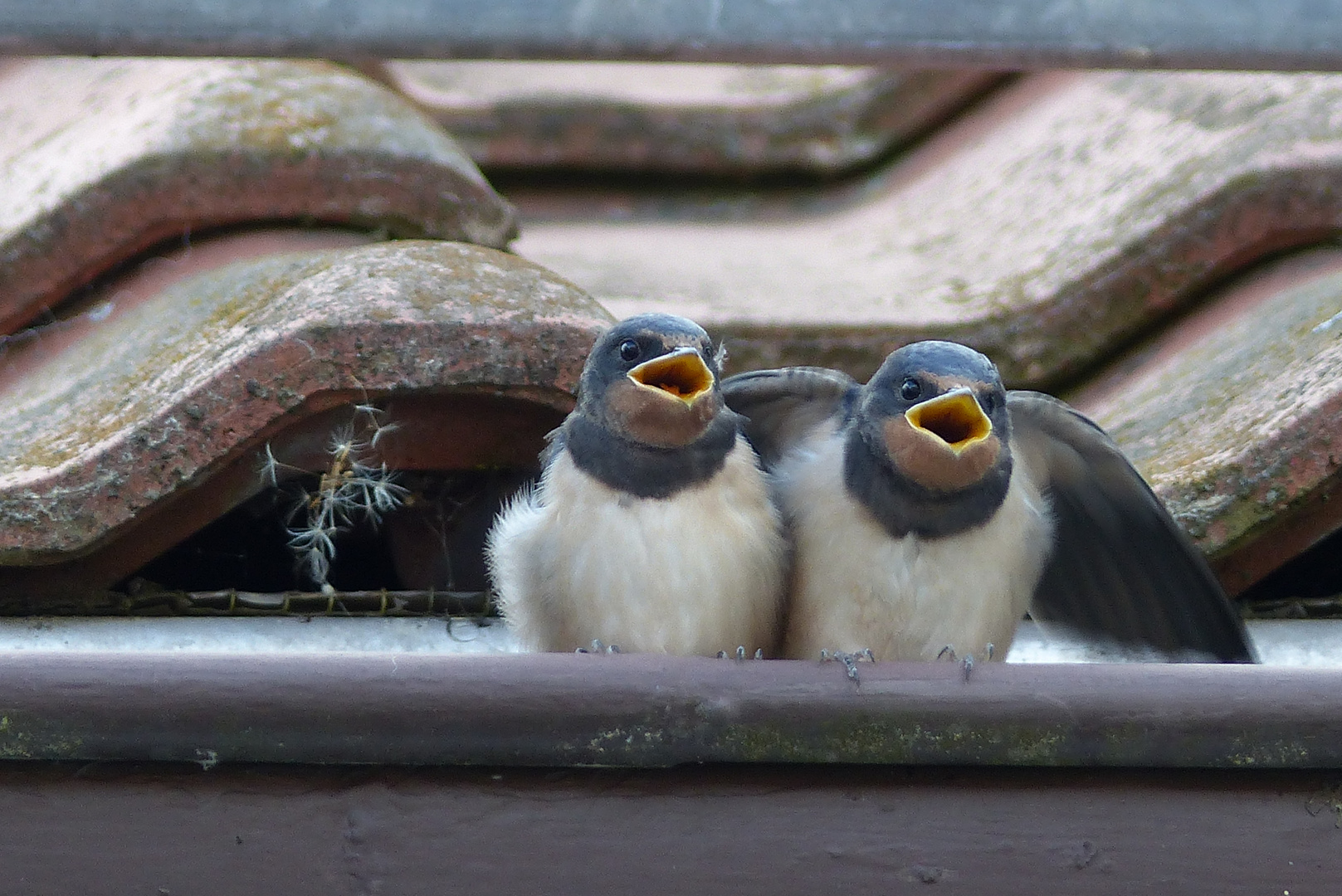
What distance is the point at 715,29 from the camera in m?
1.55

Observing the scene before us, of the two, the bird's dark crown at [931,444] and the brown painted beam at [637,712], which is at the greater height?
the bird's dark crown at [931,444]

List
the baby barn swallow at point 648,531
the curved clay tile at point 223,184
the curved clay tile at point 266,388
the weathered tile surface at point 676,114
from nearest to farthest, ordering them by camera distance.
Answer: the curved clay tile at point 266,388
the baby barn swallow at point 648,531
the curved clay tile at point 223,184
the weathered tile surface at point 676,114

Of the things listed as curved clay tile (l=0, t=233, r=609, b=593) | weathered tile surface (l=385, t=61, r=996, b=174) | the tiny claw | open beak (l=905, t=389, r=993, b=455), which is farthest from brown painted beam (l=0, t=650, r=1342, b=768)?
weathered tile surface (l=385, t=61, r=996, b=174)

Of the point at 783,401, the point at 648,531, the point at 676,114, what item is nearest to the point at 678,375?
the point at 648,531

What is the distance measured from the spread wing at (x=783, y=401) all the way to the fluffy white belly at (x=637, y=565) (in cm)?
14

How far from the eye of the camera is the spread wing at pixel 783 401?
211 cm

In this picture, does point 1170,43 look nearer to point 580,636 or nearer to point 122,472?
point 580,636

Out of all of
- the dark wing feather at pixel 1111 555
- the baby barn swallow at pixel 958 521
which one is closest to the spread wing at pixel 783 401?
the baby barn swallow at pixel 958 521

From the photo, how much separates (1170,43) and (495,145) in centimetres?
203

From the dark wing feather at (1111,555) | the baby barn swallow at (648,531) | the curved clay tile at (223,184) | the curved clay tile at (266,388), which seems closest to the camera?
the curved clay tile at (266,388)

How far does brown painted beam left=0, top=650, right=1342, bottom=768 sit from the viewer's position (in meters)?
1.43

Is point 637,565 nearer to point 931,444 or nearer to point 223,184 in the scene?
point 931,444

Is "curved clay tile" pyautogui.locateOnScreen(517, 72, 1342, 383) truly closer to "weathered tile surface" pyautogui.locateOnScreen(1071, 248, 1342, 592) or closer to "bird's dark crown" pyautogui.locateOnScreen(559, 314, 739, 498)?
"weathered tile surface" pyautogui.locateOnScreen(1071, 248, 1342, 592)

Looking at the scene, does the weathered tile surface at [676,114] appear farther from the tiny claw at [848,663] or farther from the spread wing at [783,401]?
the tiny claw at [848,663]
